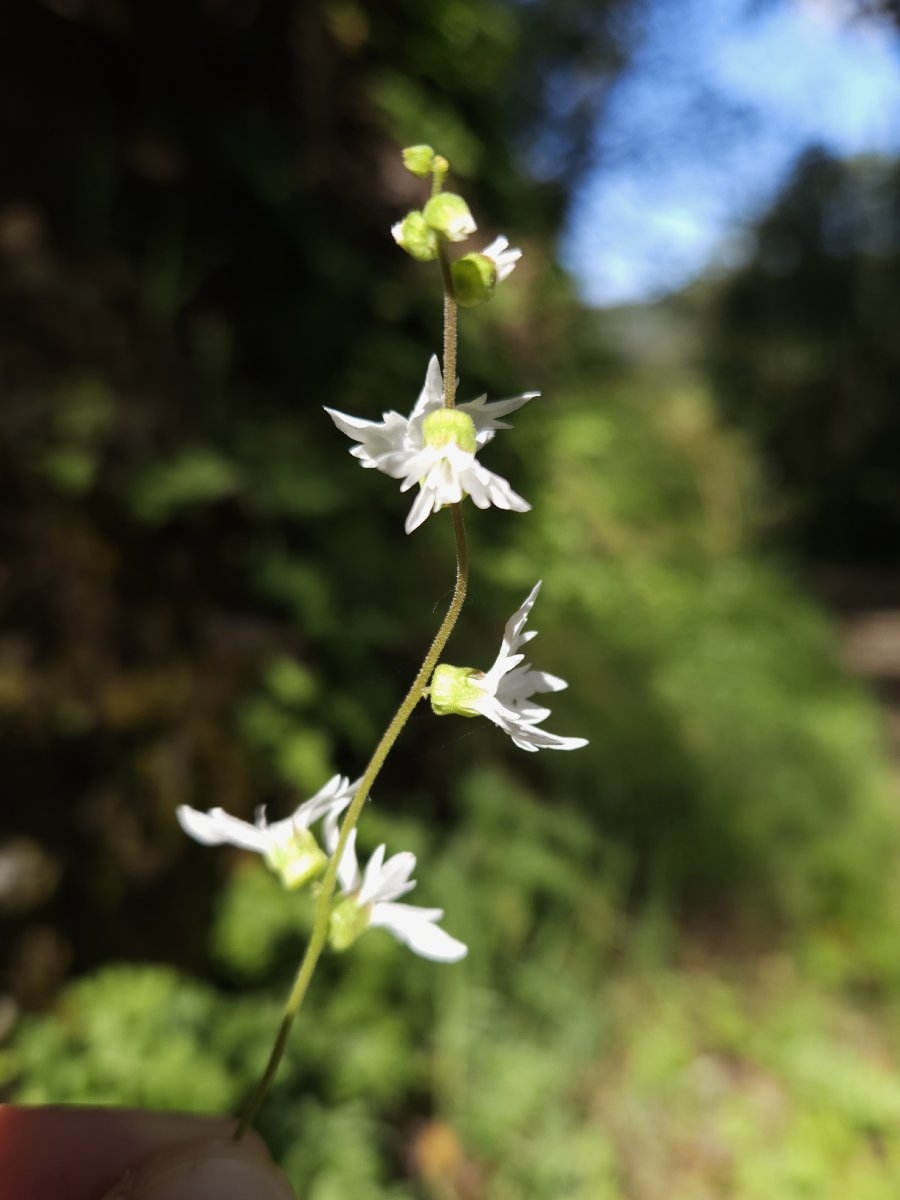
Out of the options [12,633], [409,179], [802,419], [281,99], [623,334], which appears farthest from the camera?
[802,419]

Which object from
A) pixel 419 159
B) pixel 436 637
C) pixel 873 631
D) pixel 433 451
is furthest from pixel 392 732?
pixel 873 631

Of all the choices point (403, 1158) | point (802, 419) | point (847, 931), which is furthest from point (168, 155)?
point (802, 419)

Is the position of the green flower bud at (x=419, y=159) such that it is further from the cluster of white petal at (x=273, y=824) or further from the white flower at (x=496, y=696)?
the cluster of white petal at (x=273, y=824)

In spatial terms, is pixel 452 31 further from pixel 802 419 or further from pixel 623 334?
pixel 802 419

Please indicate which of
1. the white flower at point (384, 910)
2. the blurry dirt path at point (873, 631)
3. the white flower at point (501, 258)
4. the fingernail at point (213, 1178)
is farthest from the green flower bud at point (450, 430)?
the blurry dirt path at point (873, 631)

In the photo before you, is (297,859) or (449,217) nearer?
(449,217)

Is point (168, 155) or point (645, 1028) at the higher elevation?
point (168, 155)

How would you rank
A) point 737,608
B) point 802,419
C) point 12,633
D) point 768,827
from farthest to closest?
point 802,419 < point 737,608 < point 768,827 < point 12,633

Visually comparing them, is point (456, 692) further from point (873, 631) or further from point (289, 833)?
point (873, 631)
